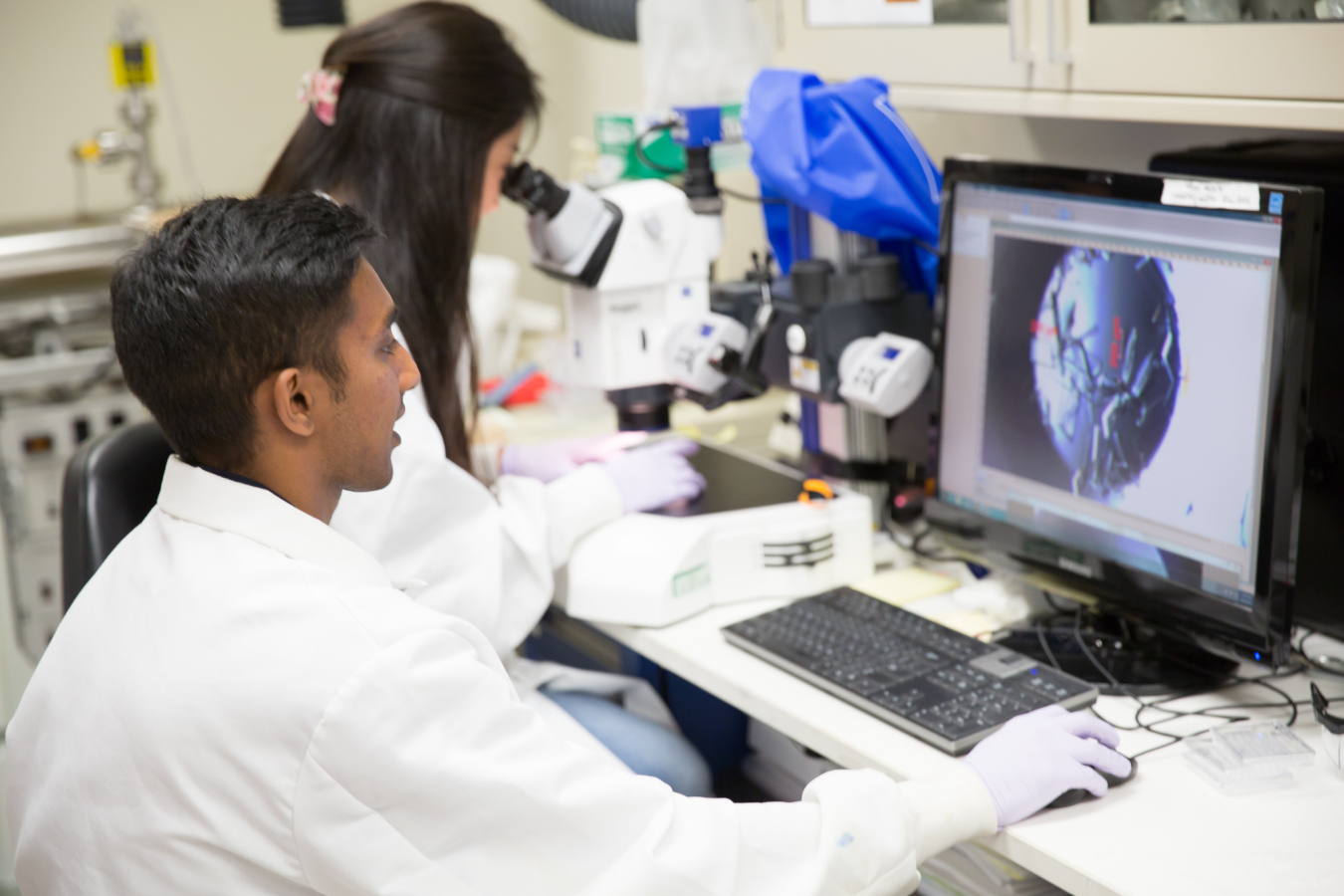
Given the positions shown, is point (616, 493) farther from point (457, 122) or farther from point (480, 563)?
point (457, 122)

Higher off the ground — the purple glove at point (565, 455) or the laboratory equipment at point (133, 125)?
the laboratory equipment at point (133, 125)

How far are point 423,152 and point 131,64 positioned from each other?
63.9 inches

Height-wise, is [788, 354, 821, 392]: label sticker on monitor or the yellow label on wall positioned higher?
the yellow label on wall

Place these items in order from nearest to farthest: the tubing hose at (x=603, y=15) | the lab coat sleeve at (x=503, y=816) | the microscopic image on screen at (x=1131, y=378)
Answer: the lab coat sleeve at (x=503, y=816)
the microscopic image on screen at (x=1131, y=378)
the tubing hose at (x=603, y=15)

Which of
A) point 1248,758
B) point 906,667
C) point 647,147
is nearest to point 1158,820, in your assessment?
point 1248,758

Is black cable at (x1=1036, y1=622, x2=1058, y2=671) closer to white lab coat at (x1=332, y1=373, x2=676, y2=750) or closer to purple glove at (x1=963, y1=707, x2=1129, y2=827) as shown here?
purple glove at (x1=963, y1=707, x2=1129, y2=827)

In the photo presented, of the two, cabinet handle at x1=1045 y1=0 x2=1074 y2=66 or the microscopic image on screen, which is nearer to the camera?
the microscopic image on screen

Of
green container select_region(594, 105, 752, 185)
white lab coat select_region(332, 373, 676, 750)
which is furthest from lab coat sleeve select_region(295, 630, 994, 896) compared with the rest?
green container select_region(594, 105, 752, 185)

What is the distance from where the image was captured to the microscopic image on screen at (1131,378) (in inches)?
44.8

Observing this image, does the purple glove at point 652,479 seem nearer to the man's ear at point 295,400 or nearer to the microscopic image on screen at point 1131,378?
the microscopic image on screen at point 1131,378

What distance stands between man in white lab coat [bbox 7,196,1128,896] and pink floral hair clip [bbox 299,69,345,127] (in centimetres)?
62

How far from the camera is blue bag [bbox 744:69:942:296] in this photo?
1.57 m

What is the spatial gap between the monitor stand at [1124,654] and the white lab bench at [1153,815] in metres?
0.03

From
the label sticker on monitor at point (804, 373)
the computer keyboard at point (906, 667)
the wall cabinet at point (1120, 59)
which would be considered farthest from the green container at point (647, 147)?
the computer keyboard at point (906, 667)
